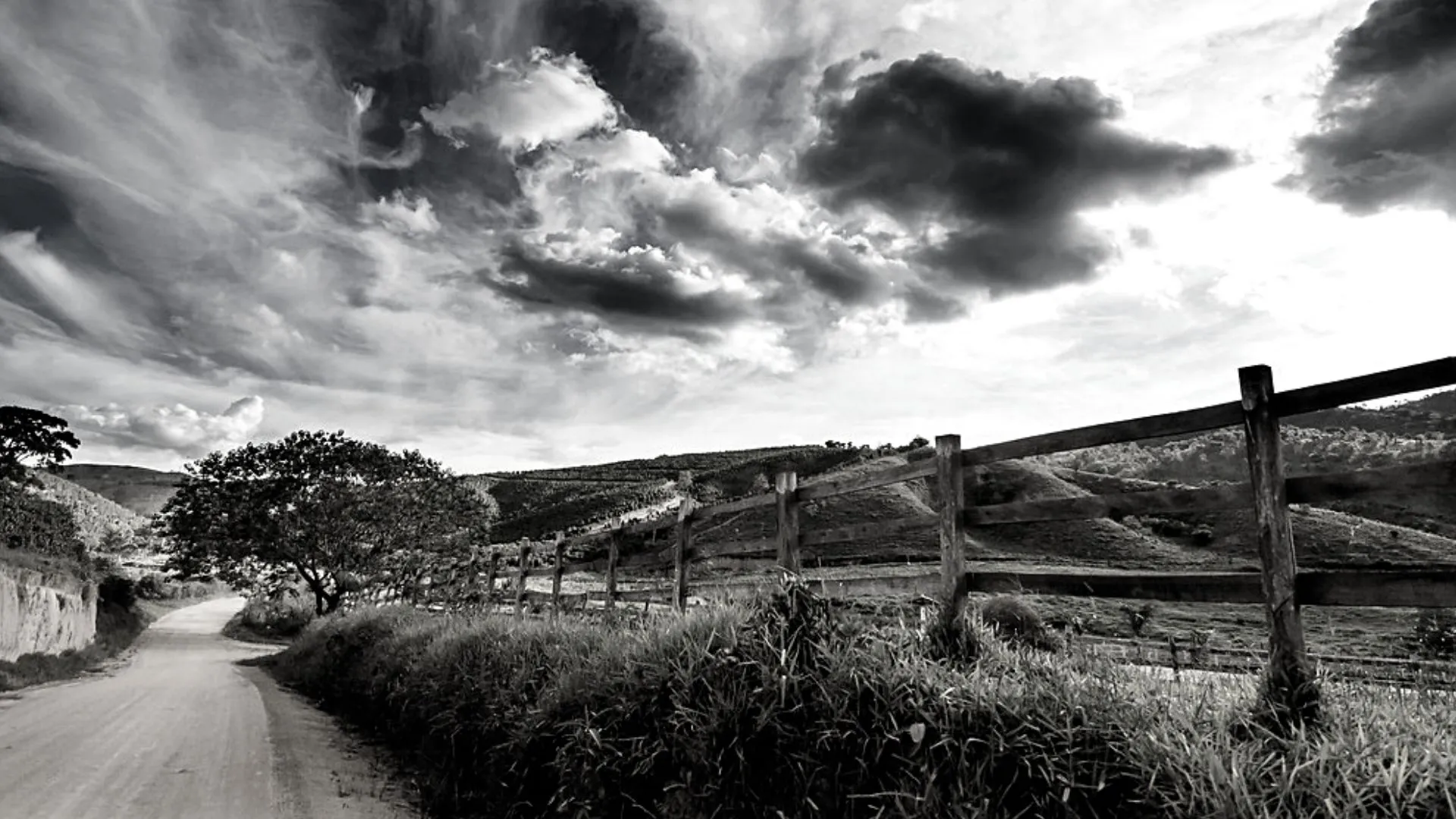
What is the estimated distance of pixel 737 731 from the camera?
4496mm

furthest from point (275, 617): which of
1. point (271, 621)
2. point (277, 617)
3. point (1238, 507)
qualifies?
point (1238, 507)

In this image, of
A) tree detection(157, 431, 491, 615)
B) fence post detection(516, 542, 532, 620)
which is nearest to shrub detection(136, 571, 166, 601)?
tree detection(157, 431, 491, 615)

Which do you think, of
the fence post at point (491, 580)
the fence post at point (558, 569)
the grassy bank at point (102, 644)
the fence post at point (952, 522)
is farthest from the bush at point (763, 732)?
the grassy bank at point (102, 644)

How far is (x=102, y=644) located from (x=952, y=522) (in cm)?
2463

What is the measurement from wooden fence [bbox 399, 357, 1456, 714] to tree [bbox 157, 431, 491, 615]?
2382 cm

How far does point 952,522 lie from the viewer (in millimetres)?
5543

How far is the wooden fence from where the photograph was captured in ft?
11.8

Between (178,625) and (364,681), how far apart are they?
26.1 m

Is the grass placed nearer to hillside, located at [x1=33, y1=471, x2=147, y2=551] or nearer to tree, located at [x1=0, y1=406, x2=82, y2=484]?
tree, located at [x1=0, y1=406, x2=82, y2=484]

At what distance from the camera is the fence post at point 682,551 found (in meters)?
8.78

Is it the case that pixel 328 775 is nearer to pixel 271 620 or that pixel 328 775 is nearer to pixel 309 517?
pixel 309 517

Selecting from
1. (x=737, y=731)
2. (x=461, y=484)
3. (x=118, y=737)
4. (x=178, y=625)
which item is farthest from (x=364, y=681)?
(x=178, y=625)

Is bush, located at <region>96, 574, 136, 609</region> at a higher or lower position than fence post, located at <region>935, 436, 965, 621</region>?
lower

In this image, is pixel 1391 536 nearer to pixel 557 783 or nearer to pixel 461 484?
pixel 461 484
